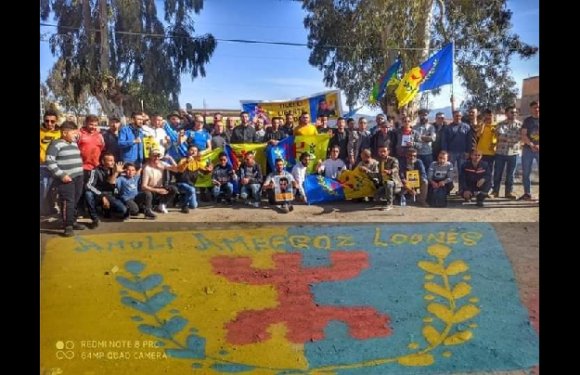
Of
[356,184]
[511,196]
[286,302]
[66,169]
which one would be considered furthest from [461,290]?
[66,169]

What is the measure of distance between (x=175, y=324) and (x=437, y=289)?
1.58m

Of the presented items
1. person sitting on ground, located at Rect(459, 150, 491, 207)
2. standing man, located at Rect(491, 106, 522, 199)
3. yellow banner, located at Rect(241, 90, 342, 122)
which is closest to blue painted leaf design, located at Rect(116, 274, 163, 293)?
yellow banner, located at Rect(241, 90, 342, 122)

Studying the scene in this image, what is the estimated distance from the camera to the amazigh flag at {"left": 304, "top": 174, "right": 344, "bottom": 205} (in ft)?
10.8

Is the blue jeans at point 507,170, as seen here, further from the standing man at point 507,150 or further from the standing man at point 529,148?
the standing man at point 529,148

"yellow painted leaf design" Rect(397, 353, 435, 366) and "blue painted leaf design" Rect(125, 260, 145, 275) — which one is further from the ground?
"blue painted leaf design" Rect(125, 260, 145, 275)

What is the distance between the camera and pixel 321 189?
3307 mm

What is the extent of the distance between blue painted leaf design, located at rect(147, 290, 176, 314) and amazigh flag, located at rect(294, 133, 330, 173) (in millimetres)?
1285

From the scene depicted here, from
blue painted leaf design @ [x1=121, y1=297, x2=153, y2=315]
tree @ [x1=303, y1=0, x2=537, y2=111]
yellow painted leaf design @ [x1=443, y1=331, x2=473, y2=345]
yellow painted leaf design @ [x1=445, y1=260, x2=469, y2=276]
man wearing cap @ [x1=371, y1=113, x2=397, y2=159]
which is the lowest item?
yellow painted leaf design @ [x1=443, y1=331, x2=473, y2=345]

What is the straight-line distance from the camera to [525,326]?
2793 mm

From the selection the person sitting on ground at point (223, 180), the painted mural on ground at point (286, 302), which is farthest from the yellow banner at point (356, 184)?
the person sitting on ground at point (223, 180)

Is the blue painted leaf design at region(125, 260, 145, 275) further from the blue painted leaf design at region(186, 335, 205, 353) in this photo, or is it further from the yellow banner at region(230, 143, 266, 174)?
the yellow banner at region(230, 143, 266, 174)

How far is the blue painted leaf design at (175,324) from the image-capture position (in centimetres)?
269
